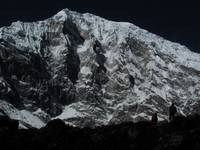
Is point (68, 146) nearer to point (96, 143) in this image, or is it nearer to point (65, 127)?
point (96, 143)

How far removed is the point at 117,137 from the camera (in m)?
98.9

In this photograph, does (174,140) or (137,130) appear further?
(137,130)

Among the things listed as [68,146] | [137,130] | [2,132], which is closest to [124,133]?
[137,130]

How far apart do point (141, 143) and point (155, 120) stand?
45.7 feet

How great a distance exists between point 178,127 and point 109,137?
9.52 metres

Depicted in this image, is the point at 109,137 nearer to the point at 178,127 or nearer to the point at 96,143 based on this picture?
the point at 96,143

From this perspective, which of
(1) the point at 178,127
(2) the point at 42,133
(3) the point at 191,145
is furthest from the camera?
(2) the point at 42,133

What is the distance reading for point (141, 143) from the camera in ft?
310

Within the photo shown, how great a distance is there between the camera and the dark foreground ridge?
→ 3629 inches

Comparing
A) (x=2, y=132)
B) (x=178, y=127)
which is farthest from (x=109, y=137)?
(x=2, y=132)

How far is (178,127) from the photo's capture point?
96.9 metres

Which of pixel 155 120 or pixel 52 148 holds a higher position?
pixel 155 120

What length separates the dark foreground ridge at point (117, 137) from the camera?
9219 centimetres

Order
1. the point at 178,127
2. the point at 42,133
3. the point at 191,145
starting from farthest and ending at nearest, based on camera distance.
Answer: the point at 42,133, the point at 178,127, the point at 191,145
